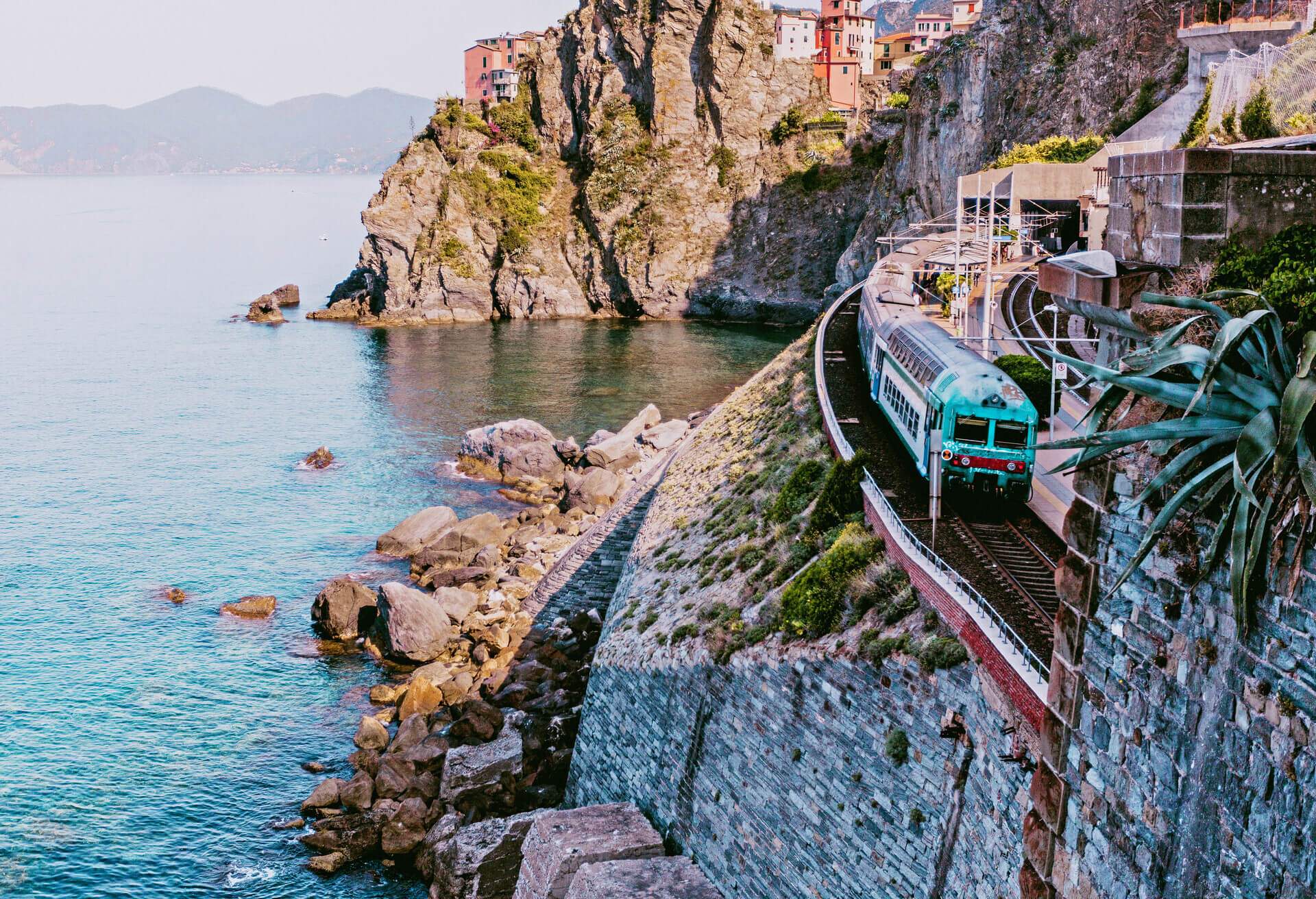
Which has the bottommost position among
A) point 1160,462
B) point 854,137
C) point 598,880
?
point 598,880

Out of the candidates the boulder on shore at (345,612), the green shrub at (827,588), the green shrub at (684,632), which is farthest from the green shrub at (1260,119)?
the boulder on shore at (345,612)

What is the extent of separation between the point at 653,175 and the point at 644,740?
117 metres

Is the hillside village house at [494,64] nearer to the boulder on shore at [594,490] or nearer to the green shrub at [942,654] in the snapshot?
the boulder on shore at [594,490]

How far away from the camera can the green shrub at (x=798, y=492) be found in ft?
103

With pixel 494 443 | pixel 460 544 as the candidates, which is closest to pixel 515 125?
pixel 494 443

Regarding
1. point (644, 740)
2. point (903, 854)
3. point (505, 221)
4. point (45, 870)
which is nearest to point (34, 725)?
point (45, 870)

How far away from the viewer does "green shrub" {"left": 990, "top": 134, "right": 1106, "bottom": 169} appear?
65500mm

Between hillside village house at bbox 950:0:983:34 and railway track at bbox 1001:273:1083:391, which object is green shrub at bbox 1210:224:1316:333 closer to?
railway track at bbox 1001:273:1083:391

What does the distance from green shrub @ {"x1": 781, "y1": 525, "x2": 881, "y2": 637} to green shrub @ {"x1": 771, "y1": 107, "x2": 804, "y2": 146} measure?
121376 millimetres

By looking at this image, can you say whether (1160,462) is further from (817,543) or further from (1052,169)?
(1052,169)

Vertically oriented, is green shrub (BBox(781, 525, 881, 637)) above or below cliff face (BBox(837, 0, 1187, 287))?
below

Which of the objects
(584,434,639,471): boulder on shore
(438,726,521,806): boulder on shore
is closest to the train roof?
(438,726,521,806): boulder on shore

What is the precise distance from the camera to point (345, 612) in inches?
1858

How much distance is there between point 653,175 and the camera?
455ft
